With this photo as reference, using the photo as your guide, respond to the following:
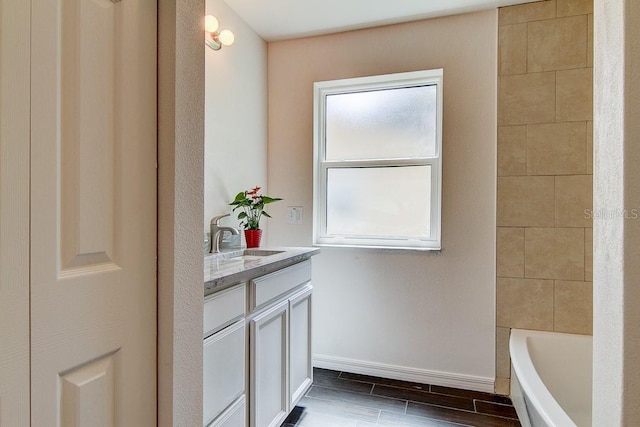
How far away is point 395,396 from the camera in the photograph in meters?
2.18

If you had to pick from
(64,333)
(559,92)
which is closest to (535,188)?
(559,92)

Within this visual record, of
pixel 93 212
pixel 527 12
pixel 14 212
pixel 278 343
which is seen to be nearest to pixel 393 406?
pixel 278 343

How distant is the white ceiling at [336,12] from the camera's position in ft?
7.05

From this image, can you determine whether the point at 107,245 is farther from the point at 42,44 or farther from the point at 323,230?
→ the point at 323,230

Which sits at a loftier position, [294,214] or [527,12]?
[527,12]

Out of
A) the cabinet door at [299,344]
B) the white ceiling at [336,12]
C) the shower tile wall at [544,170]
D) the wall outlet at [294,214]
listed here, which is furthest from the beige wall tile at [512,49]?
the cabinet door at [299,344]

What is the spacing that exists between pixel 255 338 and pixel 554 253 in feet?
6.04

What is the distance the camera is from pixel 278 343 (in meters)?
1.69

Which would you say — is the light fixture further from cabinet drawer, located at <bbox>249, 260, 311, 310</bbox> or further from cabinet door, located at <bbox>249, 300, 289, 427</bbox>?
cabinet door, located at <bbox>249, 300, 289, 427</bbox>

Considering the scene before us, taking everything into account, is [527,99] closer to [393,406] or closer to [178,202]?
[393,406]

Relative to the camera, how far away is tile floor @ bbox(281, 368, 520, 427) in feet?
6.32

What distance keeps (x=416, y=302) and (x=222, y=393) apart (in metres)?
1.51

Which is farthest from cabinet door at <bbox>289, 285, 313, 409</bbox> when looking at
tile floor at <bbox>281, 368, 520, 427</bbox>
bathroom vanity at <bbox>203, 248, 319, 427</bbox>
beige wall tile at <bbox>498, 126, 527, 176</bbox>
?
beige wall tile at <bbox>498, 126, 527, 176</bbox>

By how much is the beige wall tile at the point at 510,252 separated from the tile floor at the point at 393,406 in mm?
784
